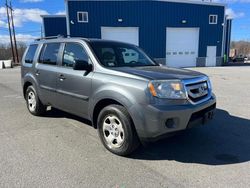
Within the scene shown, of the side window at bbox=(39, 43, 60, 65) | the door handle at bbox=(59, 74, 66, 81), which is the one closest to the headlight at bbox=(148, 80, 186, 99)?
the door handle at bbox=(59, 74, 66, 81)

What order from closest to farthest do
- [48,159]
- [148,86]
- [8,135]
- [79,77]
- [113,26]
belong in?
[148,86], [48,159], [79,77], [8,135], [113,26]

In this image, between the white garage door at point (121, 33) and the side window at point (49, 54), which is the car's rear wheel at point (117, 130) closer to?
the side window at point (49, 54)

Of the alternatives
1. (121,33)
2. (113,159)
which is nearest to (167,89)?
(113,159)

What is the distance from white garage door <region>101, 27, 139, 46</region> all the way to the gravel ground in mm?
20783

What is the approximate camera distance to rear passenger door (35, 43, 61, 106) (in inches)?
199

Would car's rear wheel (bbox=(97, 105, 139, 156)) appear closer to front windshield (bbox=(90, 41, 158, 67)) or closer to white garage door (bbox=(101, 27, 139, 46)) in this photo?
front windshield (bbox=(90, 41, 158, 67))

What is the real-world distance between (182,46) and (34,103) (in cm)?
2388

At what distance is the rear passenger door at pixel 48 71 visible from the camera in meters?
5.05

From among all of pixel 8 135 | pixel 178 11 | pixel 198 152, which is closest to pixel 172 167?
pixel 198 152

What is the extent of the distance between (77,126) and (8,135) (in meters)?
1.37

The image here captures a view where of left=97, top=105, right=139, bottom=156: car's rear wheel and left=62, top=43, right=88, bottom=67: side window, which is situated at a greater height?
left=62, top=43, right=88, bottom=67: side window

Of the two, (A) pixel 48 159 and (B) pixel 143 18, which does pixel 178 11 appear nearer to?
(B) pixel 143 18

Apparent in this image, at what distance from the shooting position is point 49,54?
211 inches

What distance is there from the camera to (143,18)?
25.7m
